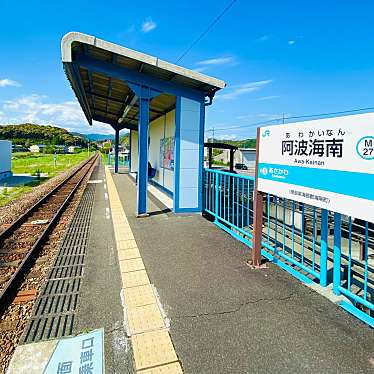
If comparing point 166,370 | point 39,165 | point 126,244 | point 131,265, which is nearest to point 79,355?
point 166,370

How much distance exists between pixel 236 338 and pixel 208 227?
12.5 ft

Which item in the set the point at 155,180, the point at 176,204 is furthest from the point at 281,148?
the point at 155,180

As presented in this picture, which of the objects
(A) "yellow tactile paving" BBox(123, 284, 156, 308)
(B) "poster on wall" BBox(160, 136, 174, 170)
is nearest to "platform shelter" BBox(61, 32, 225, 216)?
(B) "poster on wall" BBox(160, 136, 174, 170)

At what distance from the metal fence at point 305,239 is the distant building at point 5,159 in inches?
637

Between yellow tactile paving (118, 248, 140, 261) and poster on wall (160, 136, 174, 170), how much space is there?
16.7 feet

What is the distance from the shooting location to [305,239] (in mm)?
6367

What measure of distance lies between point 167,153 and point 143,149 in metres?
3.62

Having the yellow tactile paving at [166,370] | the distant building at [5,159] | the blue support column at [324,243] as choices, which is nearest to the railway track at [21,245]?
the yellow tactile paving at [166,370]

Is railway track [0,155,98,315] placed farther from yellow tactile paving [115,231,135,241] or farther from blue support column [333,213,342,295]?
blue support column [333,213,342,295]

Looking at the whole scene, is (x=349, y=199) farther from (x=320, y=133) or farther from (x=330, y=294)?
(x=330, y=294)

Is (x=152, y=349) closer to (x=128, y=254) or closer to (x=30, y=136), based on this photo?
(x=128, y=254)

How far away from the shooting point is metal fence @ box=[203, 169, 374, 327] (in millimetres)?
3123

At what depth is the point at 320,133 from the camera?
9.89 feet

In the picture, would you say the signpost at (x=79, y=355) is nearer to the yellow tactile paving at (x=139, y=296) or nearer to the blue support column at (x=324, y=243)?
the yellow tactile paving at (x=139, y=296)
